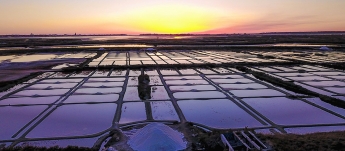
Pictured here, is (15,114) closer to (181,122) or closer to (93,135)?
(93,135)

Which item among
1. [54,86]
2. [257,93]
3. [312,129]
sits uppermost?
[54,86]

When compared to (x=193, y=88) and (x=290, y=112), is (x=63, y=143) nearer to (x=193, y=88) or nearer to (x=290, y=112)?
(x=193, y=88)

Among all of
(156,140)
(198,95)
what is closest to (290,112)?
(198,95)

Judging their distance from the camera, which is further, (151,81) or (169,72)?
(169,72)

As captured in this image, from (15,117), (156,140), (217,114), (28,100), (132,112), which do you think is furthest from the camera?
(28,100)

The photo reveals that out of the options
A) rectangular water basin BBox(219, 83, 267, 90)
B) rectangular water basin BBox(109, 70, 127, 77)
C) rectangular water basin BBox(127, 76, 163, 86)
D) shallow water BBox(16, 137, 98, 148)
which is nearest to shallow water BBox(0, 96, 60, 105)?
rectangular water basin BBox(127, 76, 163, 86)

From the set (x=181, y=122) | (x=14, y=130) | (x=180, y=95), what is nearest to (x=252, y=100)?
(x=180, y=95)

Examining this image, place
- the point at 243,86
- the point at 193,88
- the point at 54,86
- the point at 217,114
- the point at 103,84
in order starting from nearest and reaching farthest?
the point at 217,114 → the point at 193,88 → the point at 243,86 → the point at 54,86 → the point at 103,84

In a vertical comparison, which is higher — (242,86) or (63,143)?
(242,86)
